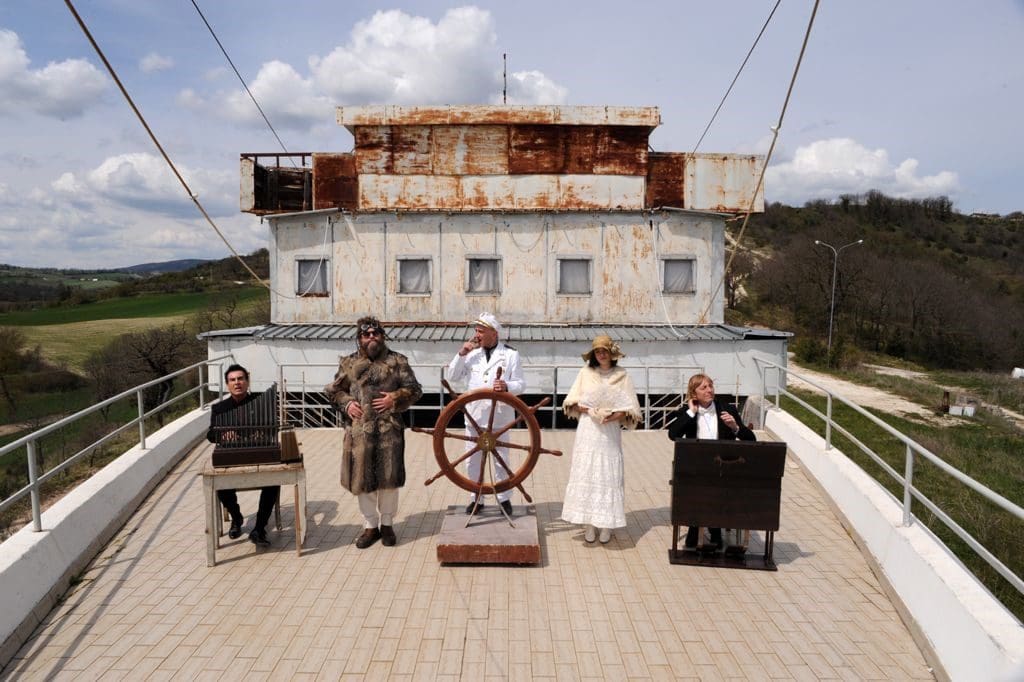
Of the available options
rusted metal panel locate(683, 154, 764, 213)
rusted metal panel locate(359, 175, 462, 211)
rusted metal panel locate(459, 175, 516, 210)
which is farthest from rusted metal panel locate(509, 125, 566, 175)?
rusted metal panel locate(683, 154, 764, 213)

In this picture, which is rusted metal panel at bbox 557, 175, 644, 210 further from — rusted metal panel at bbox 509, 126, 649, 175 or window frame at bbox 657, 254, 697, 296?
window frame at bbox 657, 254, 697, 296

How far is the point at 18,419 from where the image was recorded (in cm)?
3438

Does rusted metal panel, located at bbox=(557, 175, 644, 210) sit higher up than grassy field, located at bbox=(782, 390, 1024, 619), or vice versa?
rusted metal panel, located at bbox=(557, 175, 644, 210)

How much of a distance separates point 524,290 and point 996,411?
2086cm

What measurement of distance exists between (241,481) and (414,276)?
9.78 metres

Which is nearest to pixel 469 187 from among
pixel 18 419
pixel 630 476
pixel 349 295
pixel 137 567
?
pixel 349 295

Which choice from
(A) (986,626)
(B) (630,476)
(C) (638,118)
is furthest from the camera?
(C) (638,118)

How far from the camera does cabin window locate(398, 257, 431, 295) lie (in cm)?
1473

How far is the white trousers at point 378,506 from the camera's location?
5.74 metres

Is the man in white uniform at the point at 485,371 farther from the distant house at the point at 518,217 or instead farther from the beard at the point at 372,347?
the distant house at the point at 518,217

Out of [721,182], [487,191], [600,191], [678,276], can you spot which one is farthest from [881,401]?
[487,191]

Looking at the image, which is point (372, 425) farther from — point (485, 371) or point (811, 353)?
point (811, 353)

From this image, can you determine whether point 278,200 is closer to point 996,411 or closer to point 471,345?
point 471,345

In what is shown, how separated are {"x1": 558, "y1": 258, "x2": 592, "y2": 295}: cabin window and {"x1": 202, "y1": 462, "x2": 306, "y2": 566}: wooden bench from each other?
9.99 m
